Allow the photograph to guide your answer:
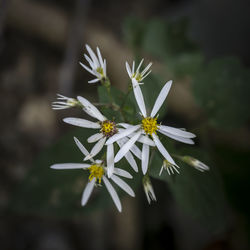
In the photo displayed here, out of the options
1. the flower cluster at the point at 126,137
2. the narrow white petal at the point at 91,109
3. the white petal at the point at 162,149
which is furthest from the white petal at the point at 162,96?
the narrow white petal at the point at 91,109

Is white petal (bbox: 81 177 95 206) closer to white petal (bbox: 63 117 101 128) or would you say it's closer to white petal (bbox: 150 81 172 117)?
white petal (bbox: 63 117 101 128)

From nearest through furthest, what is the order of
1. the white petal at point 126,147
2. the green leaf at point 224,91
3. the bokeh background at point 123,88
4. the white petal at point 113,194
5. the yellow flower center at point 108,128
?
1. the white petal at point 126,147
2. the yellow flower center at point 108,128
3. the white petal at point 113,194
4. the green leaf at point 224,91
5. the bokeh background at point 123,88

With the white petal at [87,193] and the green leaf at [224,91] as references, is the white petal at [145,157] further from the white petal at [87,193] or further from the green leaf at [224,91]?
the green leaf at [224,91]

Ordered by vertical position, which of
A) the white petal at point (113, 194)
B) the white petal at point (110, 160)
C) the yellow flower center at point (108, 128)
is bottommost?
the white petal at point (113, 194)

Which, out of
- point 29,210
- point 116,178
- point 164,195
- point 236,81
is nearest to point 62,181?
point 29,210

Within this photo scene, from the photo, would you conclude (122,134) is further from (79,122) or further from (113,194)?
(113,194)
